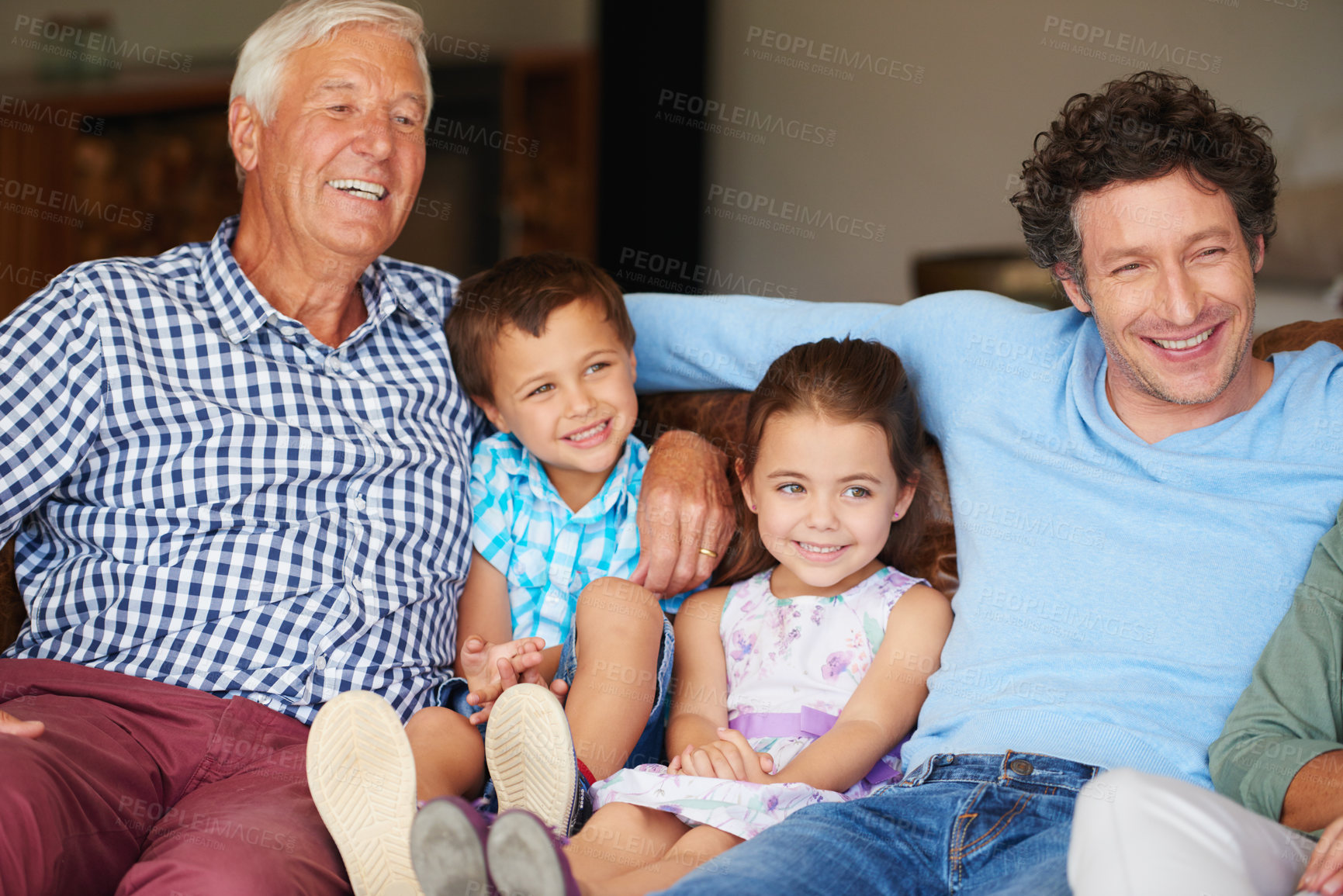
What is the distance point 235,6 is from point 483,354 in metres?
4.37

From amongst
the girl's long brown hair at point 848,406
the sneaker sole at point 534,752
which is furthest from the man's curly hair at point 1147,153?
the sneaker sole at point 534,752

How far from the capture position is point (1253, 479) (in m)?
1.53

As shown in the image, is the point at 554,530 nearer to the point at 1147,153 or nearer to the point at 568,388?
the point at 568,388

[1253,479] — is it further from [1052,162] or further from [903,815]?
[903,815]

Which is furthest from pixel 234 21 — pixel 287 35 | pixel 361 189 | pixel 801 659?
pixel 801 659

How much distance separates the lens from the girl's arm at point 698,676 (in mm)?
1704

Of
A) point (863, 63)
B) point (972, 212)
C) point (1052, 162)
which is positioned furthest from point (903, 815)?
point (863, 63)

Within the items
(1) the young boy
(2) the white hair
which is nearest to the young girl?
(1) the young boy

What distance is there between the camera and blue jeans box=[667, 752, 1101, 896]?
3.97 ft

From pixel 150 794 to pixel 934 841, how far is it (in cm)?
99

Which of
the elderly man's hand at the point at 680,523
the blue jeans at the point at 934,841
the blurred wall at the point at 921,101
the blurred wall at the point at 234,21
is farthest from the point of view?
the blurred wall at the point at 234,21

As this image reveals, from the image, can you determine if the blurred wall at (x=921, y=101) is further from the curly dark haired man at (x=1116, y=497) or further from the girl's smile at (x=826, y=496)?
the girl's smile at (x=826, y=496)

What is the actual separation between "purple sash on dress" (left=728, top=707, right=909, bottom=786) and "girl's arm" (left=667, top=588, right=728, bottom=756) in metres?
0.06

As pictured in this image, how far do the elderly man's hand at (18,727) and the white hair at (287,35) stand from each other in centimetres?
104
